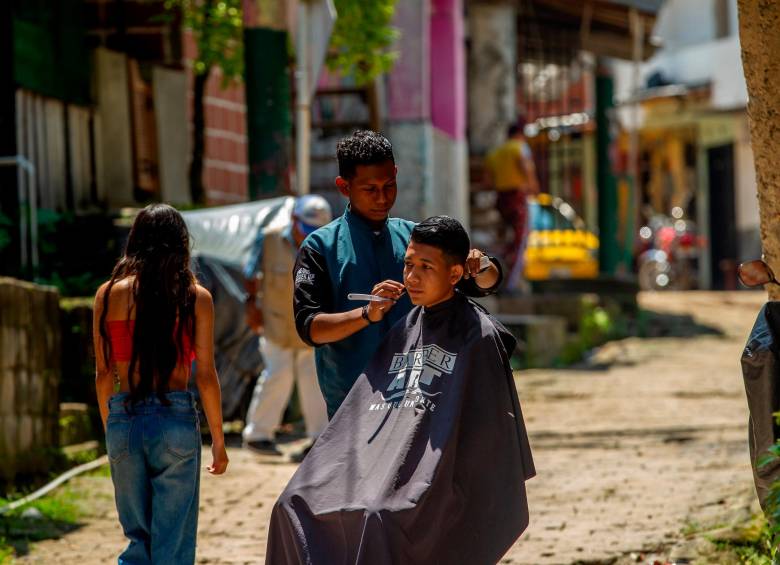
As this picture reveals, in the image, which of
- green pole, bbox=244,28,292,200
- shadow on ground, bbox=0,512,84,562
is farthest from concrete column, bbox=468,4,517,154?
shadow on ground, bbox=0,512,84,562

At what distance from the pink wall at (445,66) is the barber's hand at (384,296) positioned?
1179cm

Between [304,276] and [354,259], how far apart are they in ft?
0.57

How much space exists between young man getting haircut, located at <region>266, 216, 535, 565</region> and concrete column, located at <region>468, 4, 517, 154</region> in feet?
44.2

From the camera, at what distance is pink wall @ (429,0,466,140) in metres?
16.5

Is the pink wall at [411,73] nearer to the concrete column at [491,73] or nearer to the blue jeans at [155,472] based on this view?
the concrete column at [491,73]

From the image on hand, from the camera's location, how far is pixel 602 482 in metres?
8.80

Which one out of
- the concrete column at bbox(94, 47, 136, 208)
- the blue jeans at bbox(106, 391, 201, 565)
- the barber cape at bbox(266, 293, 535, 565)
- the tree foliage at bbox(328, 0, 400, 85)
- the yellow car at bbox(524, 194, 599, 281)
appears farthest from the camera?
the yellow car at bbox(524, 194, 599, 281)

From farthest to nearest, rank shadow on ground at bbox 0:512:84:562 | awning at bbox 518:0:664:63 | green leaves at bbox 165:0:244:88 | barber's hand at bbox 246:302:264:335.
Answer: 1. awning at bbox 518:0:664:63
2. green leaves at bbox 165:0:244:88
3. barber's hand at bbox 246:302:264:335
4. shadow on ground at bbox 0:512:84:562

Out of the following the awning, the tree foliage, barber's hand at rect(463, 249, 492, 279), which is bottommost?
barber's hand at rect(463, 249, 492, 279)

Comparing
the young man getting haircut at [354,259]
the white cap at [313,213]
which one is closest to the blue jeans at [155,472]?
the young man getting haircut at [354,259]

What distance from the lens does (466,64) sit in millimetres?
18516

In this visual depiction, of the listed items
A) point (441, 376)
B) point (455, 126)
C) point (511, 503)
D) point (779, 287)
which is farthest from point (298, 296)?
point (455, 126)

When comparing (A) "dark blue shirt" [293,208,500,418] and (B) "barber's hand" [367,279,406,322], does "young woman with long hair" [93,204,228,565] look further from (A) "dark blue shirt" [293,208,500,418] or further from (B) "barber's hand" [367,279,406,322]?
(B) "barber's hand" [367,279,406,322]

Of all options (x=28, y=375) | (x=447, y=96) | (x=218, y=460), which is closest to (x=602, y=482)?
(x=28, y=375)
